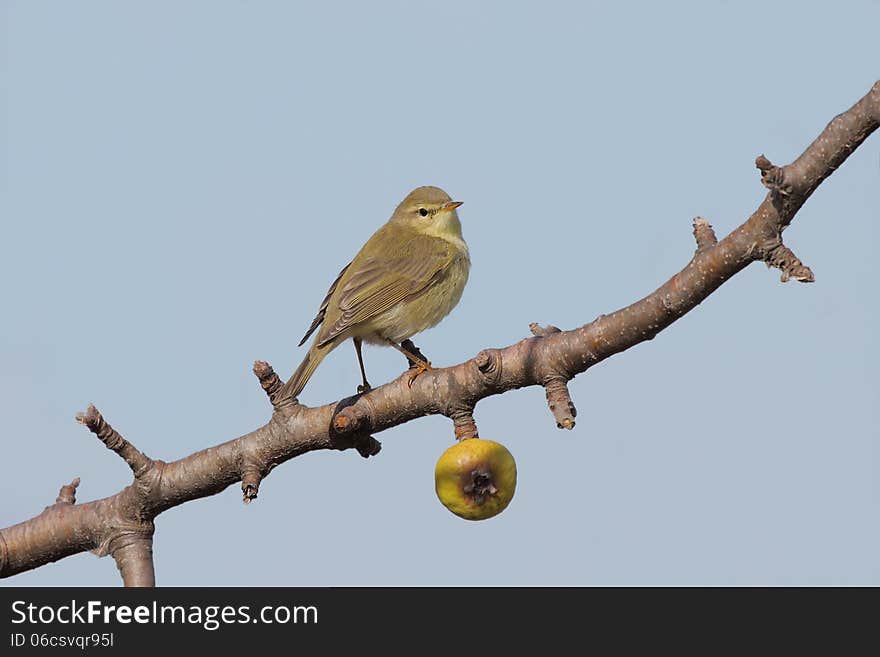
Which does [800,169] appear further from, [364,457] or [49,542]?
[49,542]

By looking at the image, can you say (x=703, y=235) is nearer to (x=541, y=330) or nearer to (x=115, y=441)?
(x=541, y=330)

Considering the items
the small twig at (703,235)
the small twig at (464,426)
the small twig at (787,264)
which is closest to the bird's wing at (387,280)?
the small twig at (464,426)

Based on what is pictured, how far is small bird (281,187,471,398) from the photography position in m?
8.56

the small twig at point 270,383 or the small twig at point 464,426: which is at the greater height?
the small twig at point 270,383

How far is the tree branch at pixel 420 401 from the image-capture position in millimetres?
4289

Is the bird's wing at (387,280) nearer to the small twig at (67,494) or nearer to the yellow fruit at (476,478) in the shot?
the small twig at (67,494)

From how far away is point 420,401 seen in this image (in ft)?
18.1

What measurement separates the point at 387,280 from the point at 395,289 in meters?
0.17

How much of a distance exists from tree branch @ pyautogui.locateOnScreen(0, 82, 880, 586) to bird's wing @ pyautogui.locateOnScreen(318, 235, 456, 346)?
2.39m

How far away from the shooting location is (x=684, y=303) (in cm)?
453

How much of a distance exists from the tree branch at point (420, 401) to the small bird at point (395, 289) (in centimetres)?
186

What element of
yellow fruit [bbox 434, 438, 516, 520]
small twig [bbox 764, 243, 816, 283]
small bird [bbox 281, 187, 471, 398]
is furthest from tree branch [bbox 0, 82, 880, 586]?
small bird [bbox 281, 187, 471, 398]

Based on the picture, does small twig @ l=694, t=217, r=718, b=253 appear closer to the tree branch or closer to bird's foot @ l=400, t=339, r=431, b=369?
the tree branch

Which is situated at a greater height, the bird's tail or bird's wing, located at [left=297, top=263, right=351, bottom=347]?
bird's wing, located at [left=297, top=263, right=351, bottom=347]
